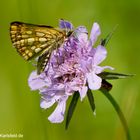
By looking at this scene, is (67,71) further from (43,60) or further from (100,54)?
(100,54)

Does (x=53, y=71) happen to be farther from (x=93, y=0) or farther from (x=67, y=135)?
(x=93, y=0)

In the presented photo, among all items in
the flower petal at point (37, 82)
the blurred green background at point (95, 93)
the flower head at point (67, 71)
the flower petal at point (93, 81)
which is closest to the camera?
→ the flower petal at point (93, 81)

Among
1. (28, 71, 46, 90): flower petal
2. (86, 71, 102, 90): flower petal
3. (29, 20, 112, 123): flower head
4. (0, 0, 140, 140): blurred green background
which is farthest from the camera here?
(0, 0, 140, 140): blurred green background

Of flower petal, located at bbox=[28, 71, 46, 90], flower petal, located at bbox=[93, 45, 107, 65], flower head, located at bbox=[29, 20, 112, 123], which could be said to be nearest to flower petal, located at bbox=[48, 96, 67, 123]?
A: flower head, located at bbox=[29, 20, 112, 123]

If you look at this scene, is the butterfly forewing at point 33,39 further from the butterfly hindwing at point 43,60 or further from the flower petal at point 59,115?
the flower petal at point 59,115

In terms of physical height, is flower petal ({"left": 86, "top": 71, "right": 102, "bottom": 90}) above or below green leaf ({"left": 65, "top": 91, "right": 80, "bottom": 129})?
above

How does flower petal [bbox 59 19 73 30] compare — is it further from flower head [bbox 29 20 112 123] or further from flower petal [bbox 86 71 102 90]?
A: flower petal [bbox 86 71 102 90]

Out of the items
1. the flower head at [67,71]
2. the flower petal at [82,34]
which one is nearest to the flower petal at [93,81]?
the flower head at [67,71]

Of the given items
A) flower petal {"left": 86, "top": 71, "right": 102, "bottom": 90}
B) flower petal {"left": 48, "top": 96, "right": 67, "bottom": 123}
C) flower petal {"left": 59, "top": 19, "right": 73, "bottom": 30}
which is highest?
flower petal {"left": 59, "top": 19, "right": 73, "bottom": 30}

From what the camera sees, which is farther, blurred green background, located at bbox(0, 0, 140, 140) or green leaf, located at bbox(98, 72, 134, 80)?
blurred green background, located at bbox(0, 0, 140, 140)
